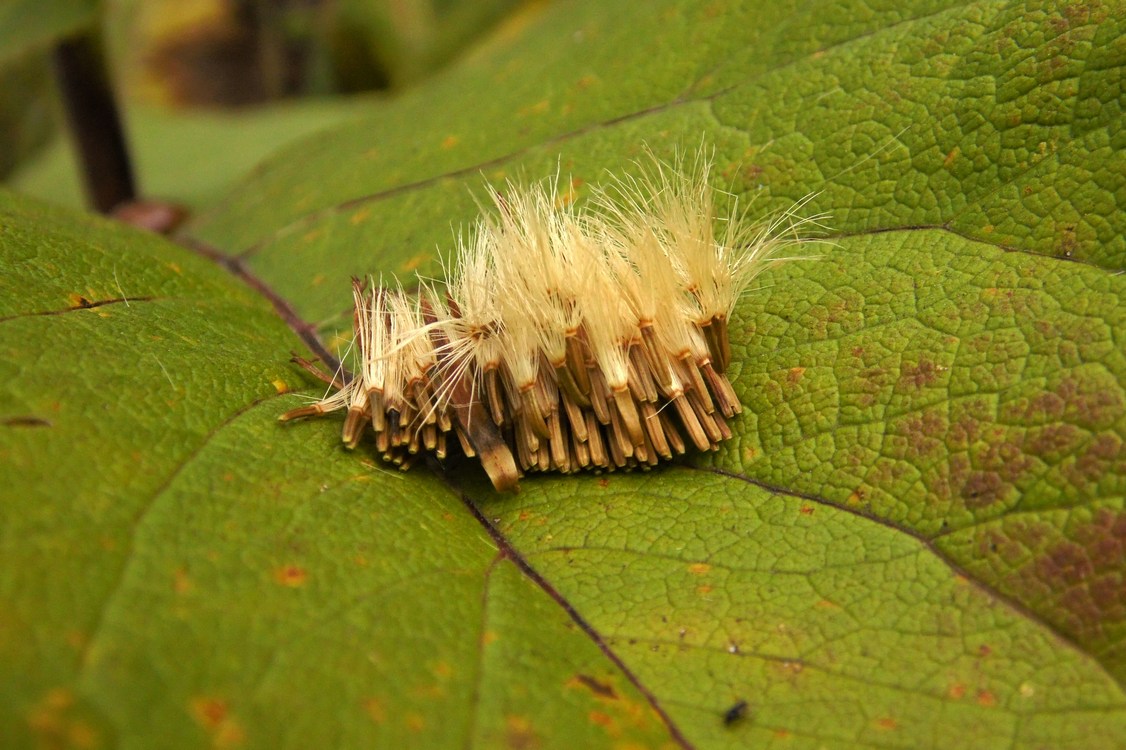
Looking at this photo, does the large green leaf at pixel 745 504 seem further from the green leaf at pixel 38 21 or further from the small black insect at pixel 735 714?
the green leaf at pixel 38 21

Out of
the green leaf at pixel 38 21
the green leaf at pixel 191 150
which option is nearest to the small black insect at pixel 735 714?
the green leaf at pixel 38 21

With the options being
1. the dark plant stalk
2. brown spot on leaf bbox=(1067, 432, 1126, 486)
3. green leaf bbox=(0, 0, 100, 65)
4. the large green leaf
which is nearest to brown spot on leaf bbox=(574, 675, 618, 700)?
the large green leaf

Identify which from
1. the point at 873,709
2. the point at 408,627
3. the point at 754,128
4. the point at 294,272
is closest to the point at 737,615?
the point at 873,709

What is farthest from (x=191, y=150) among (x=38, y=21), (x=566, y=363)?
(x=566, y=363)

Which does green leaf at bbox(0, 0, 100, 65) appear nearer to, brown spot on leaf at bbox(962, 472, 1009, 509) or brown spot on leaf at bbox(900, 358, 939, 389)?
brown spot on leaf at bbox(900, 358, 939, 389)

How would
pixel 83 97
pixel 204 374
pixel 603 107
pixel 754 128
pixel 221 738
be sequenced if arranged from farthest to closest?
pixel 83 97
pixel 603 107
pixel 754 128
pixel 204 374
pixel 221 738

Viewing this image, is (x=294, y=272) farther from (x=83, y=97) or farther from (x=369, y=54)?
(x=369, y=54)

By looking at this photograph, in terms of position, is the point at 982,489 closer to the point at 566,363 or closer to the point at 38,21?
the point at 566,363
